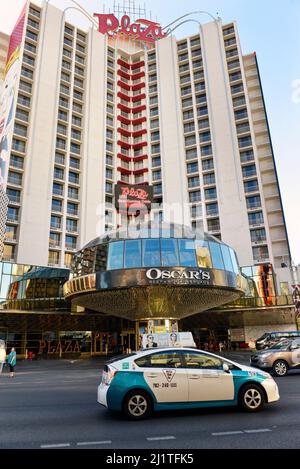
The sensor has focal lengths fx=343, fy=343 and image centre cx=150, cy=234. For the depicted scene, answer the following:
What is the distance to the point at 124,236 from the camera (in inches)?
1208

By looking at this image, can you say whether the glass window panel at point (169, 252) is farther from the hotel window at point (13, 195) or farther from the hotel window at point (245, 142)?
the hotel window at point (245, 142)

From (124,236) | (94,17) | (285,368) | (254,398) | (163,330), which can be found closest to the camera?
(254,398)

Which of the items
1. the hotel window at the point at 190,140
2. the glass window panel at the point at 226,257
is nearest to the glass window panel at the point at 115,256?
the glass window panel at the point at 226,257

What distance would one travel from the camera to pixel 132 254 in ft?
92.9

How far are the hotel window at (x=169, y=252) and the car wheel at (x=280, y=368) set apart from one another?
486 inches

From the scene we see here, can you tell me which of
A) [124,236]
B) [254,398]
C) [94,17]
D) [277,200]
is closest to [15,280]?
[124,236]

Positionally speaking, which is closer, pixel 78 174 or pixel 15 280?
pixel 15 280

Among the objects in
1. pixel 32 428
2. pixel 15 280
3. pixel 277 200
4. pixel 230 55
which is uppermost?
pixel 230 55

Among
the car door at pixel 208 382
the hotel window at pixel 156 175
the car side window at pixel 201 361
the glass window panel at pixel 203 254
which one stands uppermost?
the hotel window at pixel 156 175

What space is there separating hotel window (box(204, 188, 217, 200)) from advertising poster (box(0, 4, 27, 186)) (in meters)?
34.0

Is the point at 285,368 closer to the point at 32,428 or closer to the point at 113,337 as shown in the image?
the point at 32,428

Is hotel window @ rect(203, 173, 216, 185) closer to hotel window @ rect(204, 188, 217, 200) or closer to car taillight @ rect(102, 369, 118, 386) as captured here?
hotel window @ rect(204, 188, 217, 200)

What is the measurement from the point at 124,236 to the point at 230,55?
57.2 meters

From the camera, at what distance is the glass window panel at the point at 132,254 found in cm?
2777
